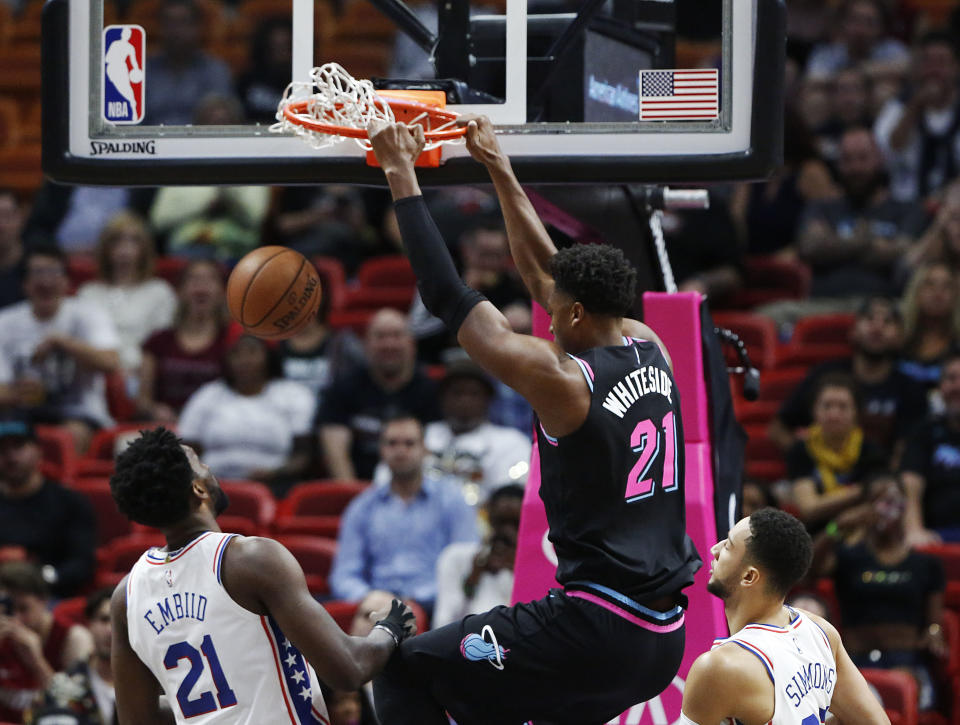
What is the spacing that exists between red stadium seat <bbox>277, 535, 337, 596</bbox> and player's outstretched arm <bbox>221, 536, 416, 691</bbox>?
3722mm

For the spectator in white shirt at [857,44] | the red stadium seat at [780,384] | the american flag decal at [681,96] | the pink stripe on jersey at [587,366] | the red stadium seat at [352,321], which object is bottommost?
the red stadium seat at [780,384]

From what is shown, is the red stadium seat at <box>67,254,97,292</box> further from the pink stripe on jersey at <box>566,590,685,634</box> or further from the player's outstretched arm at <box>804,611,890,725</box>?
the player's outstretched arm at <box>804,611,890,725</box>

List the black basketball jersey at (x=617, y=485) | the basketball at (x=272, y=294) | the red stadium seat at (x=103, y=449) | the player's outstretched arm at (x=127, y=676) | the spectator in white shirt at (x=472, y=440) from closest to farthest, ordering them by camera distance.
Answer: the black basketball jersey at (x=617, y=485) < the player's outstretched arm at (x=127, y=676) < the basketball at (x=272, y=294) < the spectator in white shirt at (x=472, y=440) < the red stadium seat at (x=103, y=449)

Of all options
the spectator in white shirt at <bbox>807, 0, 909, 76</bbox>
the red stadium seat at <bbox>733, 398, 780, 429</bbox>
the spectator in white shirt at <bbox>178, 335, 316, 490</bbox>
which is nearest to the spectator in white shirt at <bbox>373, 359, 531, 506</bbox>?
the spectator in white shirt at <bbox>178, 335, 316, 490</bbox>

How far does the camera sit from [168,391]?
9609 millimetres

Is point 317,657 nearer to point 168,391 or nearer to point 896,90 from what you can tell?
point 168,391

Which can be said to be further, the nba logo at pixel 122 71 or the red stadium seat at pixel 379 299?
the red stadium seat at pixel 379 299

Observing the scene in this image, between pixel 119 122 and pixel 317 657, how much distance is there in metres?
1.97

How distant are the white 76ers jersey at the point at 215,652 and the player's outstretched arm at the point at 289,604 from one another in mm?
45

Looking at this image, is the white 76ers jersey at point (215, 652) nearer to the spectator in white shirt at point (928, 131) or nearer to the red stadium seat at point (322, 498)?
the red stadium seat at point (322, 498)

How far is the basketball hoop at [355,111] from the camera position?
469 cm

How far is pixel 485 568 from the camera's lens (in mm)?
7129

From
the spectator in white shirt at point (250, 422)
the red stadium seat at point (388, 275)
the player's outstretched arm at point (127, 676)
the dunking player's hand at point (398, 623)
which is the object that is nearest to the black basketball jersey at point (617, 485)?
the dunking player's hand at point (398, 623)

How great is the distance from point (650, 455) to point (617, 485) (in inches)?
5.8
